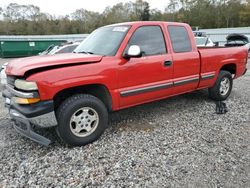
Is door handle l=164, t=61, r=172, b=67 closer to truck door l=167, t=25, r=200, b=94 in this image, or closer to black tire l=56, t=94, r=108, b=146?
truck door l=167, t=25, r=200, b=94

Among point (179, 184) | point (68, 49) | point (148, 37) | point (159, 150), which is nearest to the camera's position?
point (179, 184)

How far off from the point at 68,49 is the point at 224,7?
57.8 metres

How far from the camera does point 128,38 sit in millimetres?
4230

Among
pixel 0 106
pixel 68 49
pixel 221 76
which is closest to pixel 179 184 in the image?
pixel 221 76

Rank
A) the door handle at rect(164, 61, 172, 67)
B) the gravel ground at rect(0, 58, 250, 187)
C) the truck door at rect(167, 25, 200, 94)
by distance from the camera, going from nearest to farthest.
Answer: the gravel ground at rect(0, 58, 250, 187)
the door handle at rect(164, 61, 172, 67)
the truck door at rect(167, 25, 200, 94)

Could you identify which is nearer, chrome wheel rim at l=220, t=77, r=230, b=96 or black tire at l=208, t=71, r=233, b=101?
black tire at l=208, t=71, r=233, b=101

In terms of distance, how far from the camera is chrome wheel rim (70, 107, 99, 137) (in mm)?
3773

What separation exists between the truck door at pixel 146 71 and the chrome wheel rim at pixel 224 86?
6.36ft

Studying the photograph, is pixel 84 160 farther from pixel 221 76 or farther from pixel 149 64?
pixel 221 76

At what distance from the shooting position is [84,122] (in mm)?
3854

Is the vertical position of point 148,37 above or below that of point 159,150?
above

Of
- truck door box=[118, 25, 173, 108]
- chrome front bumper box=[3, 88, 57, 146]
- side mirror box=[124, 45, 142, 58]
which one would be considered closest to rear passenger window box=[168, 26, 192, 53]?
truck door box=[118, 25, 173, 108]

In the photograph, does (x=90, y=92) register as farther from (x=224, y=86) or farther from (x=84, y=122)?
(x=224, y=86)

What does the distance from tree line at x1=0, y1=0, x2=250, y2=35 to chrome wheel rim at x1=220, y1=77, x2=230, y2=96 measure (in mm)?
53913
